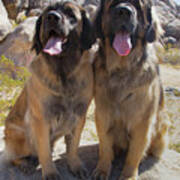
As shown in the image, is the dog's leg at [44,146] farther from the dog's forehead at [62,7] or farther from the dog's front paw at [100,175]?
the dog's forehead at [62,7]

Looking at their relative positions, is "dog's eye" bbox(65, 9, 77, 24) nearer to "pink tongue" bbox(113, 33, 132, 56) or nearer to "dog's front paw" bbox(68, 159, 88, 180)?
"pink tongue" bbox(113, 33, 132, 56)

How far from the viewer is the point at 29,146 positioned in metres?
2.99

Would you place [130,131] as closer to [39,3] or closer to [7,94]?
[7,94]

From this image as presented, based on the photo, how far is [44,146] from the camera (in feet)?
8.84

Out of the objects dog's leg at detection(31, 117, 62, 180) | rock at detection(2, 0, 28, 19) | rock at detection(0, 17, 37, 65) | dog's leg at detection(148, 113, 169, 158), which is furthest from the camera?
rock at detection(2, 0, 28, 19)

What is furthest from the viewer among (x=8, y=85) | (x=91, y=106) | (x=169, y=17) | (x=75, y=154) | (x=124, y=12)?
(x=169, y=17)

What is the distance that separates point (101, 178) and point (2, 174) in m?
1.22

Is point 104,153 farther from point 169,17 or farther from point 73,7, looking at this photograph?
point 169,17

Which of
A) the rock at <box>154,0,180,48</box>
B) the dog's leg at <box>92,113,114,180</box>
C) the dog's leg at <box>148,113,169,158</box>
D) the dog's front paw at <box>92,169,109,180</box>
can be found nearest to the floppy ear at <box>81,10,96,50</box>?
the dog's leg at <box>92,113,114,180</box>

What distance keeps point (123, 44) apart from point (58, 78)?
81 cm

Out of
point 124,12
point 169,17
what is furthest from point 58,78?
point 169,17

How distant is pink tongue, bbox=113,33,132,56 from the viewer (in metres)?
2.47

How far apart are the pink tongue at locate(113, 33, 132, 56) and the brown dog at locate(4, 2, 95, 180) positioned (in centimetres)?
36

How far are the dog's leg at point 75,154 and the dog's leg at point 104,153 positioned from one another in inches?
6.5
